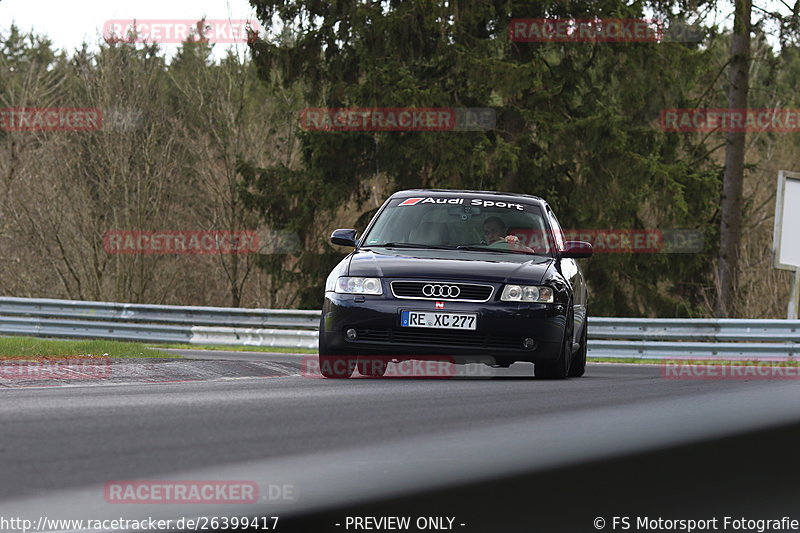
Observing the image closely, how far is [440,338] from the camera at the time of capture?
30.7 ft

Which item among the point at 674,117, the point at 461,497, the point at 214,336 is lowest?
the point at 214,336

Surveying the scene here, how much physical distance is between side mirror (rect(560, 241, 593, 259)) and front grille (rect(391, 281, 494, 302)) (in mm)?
1644

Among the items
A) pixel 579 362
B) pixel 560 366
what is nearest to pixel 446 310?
pixel 560 366

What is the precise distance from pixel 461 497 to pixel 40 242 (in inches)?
1400

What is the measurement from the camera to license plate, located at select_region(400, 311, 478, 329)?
9.33m

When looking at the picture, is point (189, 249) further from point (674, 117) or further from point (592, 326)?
point (592, 326)

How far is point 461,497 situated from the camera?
2709 mm

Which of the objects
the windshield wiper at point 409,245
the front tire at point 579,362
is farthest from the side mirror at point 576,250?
the windshield wiper at point 409,245

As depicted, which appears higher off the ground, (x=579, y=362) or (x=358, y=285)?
(x=358, y=285)

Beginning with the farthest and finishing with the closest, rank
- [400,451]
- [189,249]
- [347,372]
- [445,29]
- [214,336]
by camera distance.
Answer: [189,249] < [445,29] < [214,336] < [347,372] < [400,451]

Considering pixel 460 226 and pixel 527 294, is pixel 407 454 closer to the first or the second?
pixel 527 294

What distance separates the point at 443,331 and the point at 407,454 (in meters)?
5.07

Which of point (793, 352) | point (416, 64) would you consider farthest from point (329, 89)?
point (793, 352)

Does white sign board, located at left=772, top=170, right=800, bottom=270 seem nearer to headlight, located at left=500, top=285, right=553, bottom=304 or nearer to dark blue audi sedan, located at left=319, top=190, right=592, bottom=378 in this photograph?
dark blue audi sedan, located at left=319, top=190, right=592, bottom=378
